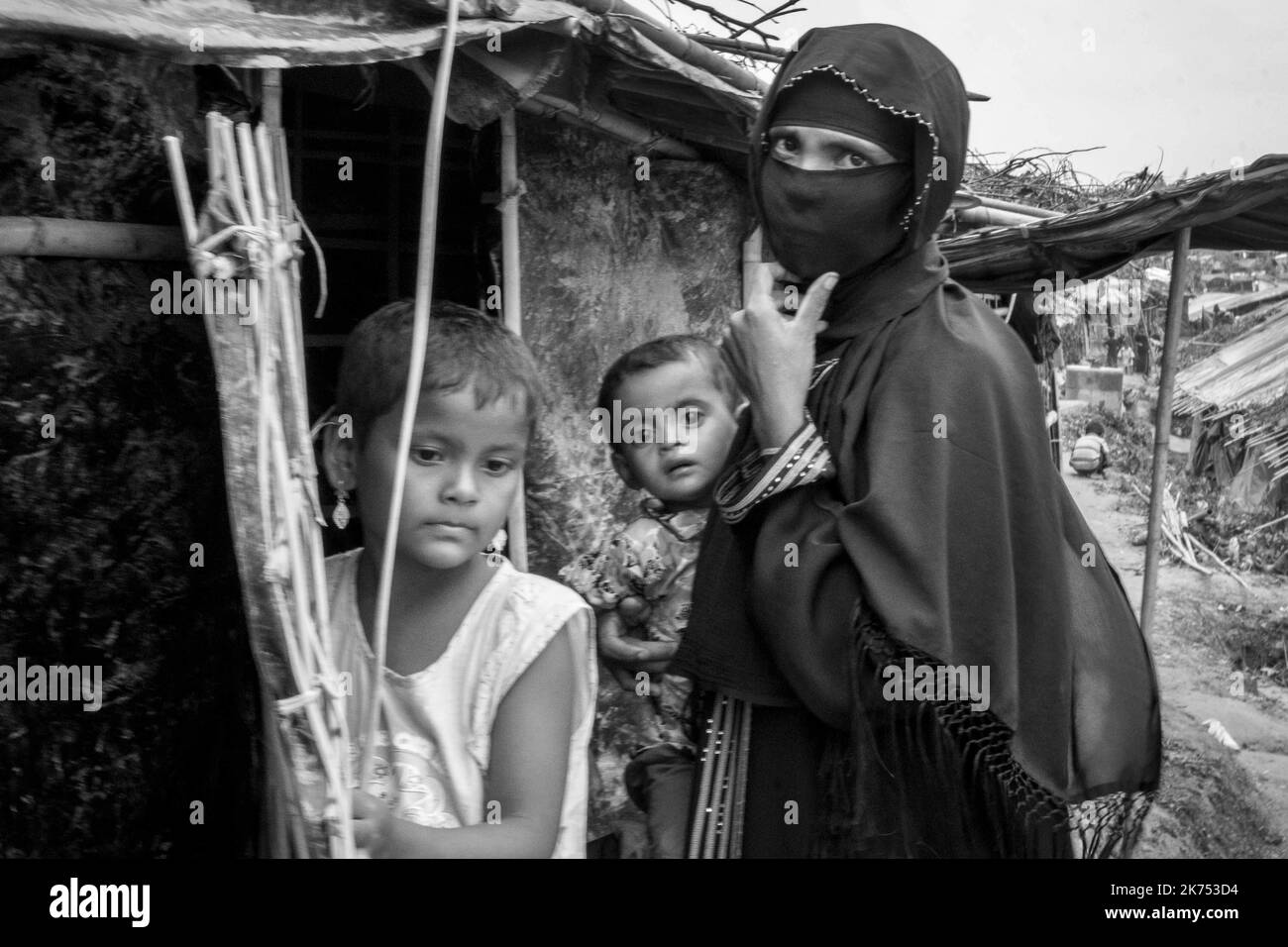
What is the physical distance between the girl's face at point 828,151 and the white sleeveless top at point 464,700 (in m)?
0.76

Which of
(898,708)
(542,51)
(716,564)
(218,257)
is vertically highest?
(542,51)

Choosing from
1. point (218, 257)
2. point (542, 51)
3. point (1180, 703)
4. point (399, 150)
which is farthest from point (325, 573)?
point (1180, 703)

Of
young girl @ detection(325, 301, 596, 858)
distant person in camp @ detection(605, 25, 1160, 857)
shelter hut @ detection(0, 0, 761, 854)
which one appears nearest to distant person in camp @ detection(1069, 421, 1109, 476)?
shelter hut @ detection(0, 0, 761, 854)

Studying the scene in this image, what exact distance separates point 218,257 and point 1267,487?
28.4 ft

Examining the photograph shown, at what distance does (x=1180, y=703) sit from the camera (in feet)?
25.5

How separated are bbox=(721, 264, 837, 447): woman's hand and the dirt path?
15.0ft

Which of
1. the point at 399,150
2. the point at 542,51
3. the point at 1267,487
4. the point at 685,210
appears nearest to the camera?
the point at 542,51

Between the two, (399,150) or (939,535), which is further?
(399,150)

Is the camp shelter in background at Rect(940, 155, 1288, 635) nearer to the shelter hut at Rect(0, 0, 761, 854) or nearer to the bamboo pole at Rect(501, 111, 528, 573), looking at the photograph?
the shelter hut at Rect(0, 0, 761, 854)

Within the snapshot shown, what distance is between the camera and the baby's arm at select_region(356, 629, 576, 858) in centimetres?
166

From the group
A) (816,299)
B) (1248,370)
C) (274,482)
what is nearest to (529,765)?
(274,482)

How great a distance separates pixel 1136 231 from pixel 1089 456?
8.08m

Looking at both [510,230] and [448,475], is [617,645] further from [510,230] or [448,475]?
[510,230]
